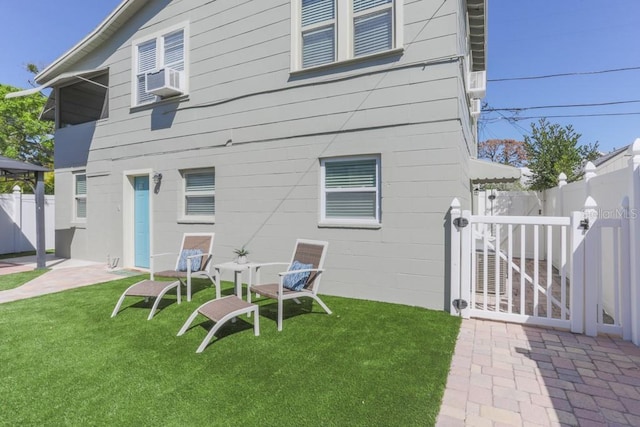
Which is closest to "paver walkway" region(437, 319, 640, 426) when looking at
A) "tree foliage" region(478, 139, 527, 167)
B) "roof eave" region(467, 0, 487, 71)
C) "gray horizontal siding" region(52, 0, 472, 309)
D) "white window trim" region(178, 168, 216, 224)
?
"gray horizontal siding" region(52, 0, 472, 309)

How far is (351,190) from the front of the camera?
595 centimetres

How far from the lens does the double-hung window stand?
10242 mm

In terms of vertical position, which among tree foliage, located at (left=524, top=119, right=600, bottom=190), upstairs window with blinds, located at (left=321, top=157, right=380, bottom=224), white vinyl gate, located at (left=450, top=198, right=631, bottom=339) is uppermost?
tree foliage, located at (left=524, top=119, right=600, bottom=190)

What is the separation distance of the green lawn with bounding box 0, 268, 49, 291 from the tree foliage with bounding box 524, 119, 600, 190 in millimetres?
15712

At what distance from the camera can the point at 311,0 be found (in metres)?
6.30

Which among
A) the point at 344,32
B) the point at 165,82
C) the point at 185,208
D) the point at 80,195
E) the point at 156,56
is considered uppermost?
the point at 156,56

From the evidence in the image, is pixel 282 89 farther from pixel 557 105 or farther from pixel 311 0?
pixel 557 105

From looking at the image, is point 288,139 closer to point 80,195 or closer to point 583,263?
point 583,263

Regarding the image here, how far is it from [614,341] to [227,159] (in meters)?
6.92

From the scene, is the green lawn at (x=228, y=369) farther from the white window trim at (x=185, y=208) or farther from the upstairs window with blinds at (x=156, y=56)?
the upstairs window with blinds at (x=156, y=56)

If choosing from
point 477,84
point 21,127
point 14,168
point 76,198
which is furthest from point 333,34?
point 21,127

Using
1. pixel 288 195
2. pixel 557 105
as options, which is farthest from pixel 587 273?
pixel 557 105

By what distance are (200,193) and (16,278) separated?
15.2ft

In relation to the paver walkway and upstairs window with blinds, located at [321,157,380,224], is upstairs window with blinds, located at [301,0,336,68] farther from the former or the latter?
the paver walkway
